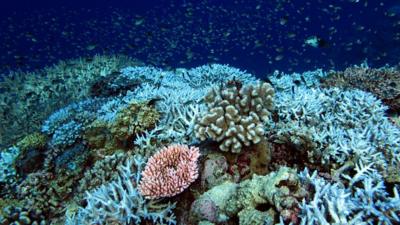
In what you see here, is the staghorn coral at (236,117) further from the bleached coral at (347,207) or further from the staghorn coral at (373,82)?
the staghorn coral at (373,82)

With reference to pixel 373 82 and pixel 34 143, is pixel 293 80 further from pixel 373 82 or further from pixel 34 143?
pixel 34 143

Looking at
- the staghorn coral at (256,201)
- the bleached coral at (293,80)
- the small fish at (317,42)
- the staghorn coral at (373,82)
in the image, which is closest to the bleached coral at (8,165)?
the staghorn coral at (256,201)

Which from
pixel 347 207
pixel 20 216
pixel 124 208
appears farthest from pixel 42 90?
pixel 347 207

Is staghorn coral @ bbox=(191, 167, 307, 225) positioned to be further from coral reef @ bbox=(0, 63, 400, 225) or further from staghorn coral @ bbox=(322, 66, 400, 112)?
staghorn coral @ bbox=(322, 66, 400, 112)

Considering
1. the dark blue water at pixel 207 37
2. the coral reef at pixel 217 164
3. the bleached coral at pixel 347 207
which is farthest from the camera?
the dark blue water at pixel 207 37

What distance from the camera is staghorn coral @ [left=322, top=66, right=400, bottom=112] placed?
24.6 feet

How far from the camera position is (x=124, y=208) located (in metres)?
4.22

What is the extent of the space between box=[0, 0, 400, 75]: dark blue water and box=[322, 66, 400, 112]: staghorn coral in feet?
12.8

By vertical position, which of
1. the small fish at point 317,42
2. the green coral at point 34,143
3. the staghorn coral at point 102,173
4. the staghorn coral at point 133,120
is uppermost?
the small fish at point 317,42

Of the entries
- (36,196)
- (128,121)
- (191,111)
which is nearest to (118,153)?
(128,121)

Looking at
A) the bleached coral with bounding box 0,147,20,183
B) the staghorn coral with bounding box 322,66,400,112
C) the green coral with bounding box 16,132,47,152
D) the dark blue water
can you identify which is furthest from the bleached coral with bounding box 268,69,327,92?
the bleached coral with bounding box 0,147,20,183

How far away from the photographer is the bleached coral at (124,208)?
420 cm

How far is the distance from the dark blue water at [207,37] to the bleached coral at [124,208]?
10.2m

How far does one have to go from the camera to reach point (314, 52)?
1884 inches
